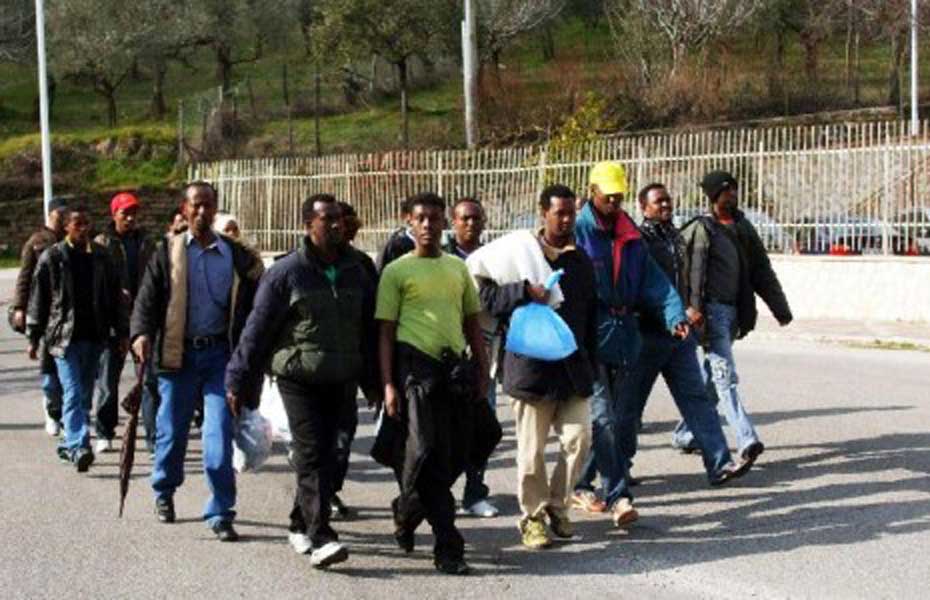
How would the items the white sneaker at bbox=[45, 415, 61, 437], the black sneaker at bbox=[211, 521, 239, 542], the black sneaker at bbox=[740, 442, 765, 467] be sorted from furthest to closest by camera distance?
the white sneaker at bbox=[45, 415, 61, 437], the black sneaker at bbox=[740, 442, 765, 467], the black sneaker at bbox=[211, 521, 239, 542]

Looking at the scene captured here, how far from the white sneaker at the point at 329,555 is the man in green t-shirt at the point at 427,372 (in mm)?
405

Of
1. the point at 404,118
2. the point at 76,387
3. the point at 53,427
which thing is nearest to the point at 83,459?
the point at 76,387

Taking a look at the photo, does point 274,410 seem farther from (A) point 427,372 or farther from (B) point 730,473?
(B) point 730,473

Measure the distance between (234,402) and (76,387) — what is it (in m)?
3.05

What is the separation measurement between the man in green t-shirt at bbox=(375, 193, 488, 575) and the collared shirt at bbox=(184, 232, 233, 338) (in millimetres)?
1126

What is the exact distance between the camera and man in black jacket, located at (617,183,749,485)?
8586mm

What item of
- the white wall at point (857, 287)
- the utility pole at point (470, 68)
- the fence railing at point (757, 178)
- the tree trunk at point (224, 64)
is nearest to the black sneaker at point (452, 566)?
the white wall at point (857, 287)

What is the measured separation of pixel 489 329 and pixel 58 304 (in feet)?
12.4

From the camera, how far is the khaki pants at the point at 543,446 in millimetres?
7570

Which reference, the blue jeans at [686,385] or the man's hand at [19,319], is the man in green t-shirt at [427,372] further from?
the man's hand at [19,319]

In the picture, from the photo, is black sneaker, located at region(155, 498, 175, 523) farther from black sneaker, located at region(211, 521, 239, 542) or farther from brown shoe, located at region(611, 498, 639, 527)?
brown shoe, located at region(611, 498, 639, 527)

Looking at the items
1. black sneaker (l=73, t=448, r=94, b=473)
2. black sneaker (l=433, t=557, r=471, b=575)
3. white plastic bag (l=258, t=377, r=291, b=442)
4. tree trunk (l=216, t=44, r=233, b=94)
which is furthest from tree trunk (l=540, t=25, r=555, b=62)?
black sneaker (l=433, t=557, r=471, b=575)

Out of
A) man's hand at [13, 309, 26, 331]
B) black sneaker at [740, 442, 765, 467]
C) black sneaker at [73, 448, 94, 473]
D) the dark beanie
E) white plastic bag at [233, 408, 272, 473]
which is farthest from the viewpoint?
man's hand at [13, 309, 26, 331]

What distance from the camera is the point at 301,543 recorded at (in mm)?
7438
